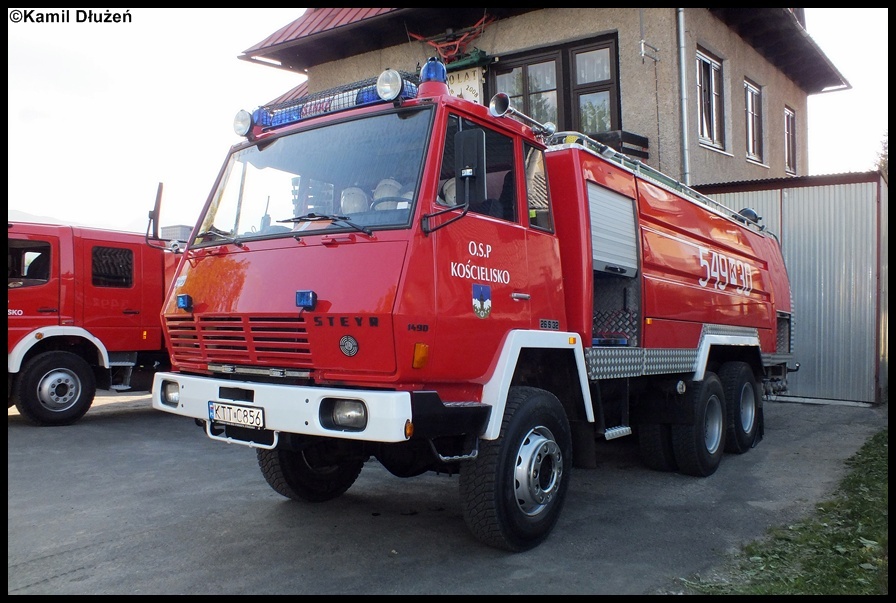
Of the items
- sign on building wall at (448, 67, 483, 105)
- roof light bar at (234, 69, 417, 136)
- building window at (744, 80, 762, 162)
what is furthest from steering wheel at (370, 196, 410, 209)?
building window at (744, 80, 762, 162)

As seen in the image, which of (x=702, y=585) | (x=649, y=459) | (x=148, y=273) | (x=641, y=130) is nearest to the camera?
(x=702, y=585)

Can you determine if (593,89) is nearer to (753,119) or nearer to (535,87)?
(535,87)

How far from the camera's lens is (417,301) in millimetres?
3975

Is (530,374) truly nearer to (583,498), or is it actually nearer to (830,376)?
(583,498)

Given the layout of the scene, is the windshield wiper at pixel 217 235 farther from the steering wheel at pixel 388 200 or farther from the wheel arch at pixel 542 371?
the wheel arch at pixel 542 371

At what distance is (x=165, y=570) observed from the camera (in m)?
4.31

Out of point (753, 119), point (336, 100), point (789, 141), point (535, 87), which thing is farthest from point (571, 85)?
point (336, 100)

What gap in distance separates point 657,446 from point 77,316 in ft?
24.5

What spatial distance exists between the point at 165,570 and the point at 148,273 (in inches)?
282

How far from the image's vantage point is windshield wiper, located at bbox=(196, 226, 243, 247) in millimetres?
4754

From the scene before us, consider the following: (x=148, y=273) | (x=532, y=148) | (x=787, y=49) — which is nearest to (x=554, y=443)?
(x=532, y=148)

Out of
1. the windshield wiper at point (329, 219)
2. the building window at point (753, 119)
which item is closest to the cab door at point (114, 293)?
the windshield wiper at point (329, 219)

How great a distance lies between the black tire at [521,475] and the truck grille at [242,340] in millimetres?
1222

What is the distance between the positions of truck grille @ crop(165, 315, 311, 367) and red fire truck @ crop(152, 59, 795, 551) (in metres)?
0.01
